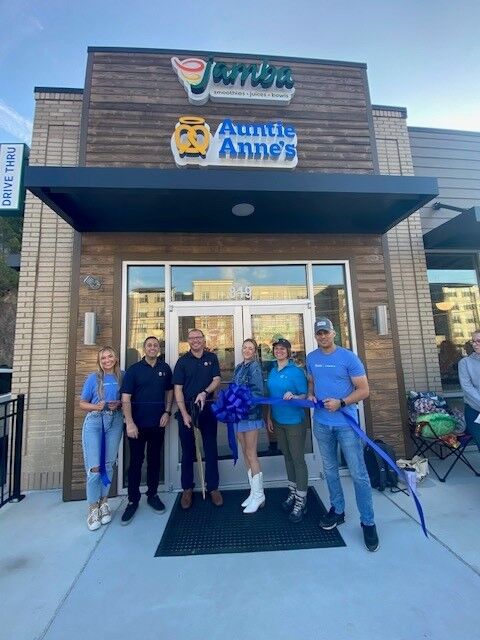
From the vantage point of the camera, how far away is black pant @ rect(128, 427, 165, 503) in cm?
309

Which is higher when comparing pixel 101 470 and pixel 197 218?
pixel 197 218

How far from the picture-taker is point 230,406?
3010mm

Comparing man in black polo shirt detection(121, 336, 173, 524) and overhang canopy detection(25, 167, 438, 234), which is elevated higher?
overhang canopy detection(25, 167, 438, 234)

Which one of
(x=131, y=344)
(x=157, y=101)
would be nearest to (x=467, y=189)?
(x=157, y=101)

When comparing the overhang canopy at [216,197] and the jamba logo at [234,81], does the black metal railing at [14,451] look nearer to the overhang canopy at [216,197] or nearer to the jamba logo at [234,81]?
the overhang canopy at [216,197]

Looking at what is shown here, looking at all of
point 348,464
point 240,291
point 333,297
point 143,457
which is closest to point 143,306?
point 240,291

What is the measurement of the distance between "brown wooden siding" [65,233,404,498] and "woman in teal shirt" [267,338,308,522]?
1.42m

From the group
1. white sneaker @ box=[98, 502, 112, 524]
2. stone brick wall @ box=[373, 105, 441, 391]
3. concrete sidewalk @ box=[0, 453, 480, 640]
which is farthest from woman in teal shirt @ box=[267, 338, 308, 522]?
stone brick wall @ box=[373, 105, 441, 391]

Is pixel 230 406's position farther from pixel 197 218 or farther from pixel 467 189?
pixel 467 189

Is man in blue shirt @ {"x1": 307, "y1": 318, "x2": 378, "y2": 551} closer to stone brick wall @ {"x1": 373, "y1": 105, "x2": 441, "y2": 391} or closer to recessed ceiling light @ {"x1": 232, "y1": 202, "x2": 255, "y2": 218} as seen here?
recessed ceiling light @ {"x1": 232, "y1": 202, "x2": 255, "y2": 218}

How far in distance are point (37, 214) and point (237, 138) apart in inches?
111

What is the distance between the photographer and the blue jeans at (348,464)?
8.13 ft

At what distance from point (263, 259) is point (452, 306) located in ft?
11.3

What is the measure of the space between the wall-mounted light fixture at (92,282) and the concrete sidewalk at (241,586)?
2484mm
